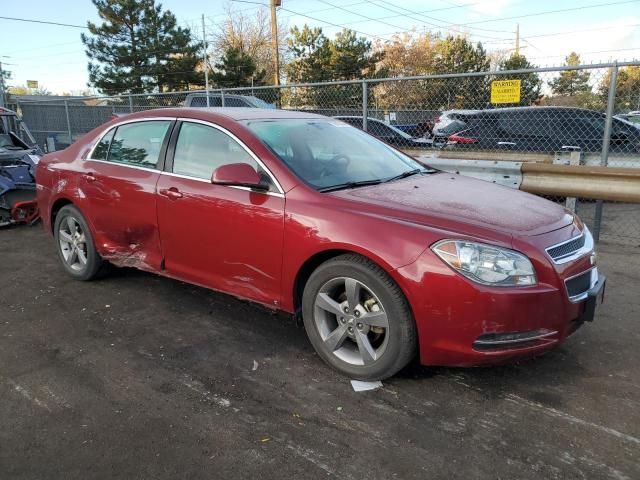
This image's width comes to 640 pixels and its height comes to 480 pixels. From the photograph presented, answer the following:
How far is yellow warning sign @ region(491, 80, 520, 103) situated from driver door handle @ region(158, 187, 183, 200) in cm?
474

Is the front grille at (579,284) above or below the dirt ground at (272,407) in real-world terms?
above

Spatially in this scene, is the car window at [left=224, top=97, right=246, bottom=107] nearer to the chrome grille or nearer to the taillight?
the taillight

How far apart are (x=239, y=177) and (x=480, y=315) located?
5.52 feet

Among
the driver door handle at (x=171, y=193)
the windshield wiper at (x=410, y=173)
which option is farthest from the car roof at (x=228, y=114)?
the windshield wiper at (x=410, y=173)

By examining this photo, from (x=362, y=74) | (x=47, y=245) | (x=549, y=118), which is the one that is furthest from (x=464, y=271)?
(x=362, y=74)

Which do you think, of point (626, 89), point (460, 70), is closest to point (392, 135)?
point (626, 89)

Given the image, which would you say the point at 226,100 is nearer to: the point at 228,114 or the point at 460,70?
Result: the point at 228,114

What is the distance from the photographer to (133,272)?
5.24 m

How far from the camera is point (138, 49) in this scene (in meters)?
→ 35.3

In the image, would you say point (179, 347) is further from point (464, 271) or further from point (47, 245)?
point (47, 245)

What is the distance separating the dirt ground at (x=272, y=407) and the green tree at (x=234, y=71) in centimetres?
3611

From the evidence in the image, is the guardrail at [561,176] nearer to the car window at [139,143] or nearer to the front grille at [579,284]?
the front grille at [579,284]

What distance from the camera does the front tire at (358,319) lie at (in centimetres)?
291

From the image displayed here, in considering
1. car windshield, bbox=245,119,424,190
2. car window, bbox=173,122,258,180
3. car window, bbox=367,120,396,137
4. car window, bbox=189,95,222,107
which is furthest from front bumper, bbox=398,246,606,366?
car window, bbox=189,95,222,107
